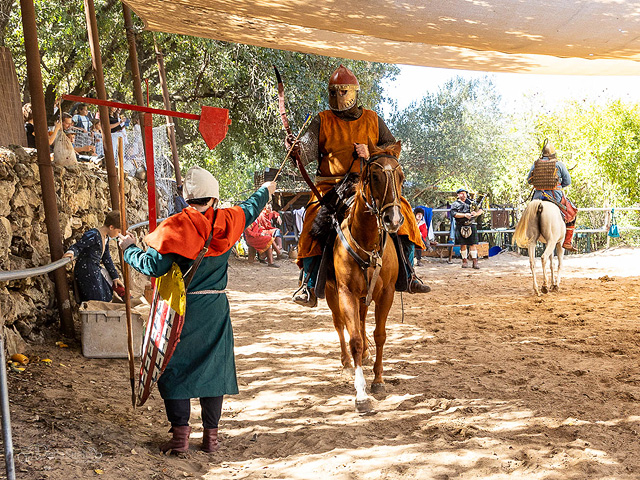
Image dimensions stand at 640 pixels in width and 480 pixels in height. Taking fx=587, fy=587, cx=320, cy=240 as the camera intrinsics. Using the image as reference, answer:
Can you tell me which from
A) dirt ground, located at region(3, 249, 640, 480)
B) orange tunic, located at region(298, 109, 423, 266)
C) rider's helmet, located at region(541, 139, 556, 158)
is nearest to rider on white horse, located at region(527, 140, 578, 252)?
rider's helmet, located at region(541, 139, 556, 158)

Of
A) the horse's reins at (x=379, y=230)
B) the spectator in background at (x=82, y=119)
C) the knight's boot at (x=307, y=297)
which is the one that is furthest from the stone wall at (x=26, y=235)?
the spectator in background at (x=82, y=119)

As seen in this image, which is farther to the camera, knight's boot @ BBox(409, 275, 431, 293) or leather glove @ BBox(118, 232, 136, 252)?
knight's boot @ BBox(409, 275, 431, 293)

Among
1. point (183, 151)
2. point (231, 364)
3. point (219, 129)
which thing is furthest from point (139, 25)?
point (231, 364)

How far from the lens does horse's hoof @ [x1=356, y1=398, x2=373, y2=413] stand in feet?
14.2

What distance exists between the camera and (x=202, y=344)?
137 inches

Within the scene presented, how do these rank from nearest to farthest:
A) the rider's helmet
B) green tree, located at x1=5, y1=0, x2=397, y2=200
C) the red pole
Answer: the red pole < the rider's helmet < green tree, located at x1=5, y1=0, x2=397, y2=200

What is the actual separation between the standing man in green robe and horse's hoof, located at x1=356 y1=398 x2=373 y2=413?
45.3 inches

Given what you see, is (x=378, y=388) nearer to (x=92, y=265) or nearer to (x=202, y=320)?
(x=202, y=320)

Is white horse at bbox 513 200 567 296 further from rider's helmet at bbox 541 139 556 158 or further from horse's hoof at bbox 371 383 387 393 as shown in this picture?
horse's hoof at bbox 371 383 387 393

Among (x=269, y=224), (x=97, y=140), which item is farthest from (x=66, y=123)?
(x=269, y=224)

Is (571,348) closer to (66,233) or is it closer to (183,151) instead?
(66,233)

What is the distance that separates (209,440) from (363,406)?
4.06 feet

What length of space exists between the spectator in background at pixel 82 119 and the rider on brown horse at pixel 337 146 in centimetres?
682

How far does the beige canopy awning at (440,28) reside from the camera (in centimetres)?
453
